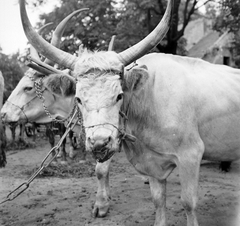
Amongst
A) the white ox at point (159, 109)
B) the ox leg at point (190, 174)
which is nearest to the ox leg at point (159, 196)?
the white ox at point (159, 109)

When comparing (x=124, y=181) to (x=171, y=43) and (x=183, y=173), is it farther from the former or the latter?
(x=171, y=43)

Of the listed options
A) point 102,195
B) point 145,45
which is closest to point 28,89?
point 102,195

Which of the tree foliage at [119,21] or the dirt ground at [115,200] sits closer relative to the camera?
the dirt ground at [115,200]

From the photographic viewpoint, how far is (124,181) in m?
6.93

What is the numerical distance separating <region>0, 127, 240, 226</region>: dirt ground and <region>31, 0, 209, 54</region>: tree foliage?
6132mm

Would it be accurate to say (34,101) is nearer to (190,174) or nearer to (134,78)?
(134,78)

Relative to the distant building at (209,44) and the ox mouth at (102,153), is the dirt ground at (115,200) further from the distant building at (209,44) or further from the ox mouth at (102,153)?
the distant building at (209,44)

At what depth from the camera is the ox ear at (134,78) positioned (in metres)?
3.19

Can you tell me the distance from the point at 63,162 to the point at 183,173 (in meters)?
5.87

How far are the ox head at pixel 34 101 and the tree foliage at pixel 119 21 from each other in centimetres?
614

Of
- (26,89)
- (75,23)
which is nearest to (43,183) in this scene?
(26,89)

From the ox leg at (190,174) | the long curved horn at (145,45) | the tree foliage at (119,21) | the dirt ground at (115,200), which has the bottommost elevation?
the dirt ground at (115,200)

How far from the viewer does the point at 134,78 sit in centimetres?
320

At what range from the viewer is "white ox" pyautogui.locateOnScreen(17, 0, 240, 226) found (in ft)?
9.30
